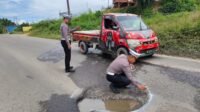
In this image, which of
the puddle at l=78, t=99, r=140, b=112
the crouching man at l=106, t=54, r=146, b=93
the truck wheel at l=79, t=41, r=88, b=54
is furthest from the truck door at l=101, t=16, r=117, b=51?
the puddle at l=78, t=99, r=140, b=112

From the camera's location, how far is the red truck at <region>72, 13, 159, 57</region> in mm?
10461

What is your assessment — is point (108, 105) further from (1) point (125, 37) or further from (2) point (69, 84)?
(1) point (125, 37)

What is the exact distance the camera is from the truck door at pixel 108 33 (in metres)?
11.0

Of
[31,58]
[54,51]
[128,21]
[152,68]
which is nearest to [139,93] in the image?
[152,68]

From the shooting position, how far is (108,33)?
1118cm

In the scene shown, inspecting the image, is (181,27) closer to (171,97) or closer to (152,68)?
(152,68)

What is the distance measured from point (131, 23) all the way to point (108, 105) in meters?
5.56

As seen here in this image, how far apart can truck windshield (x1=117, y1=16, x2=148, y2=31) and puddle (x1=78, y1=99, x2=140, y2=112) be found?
4774mm

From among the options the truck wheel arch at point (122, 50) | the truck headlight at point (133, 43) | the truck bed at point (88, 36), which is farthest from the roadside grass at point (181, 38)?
the truck bed at point (88, 36)

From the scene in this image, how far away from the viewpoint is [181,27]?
1377 cm

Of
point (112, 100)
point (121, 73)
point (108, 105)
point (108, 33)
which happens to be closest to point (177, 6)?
point (108, 33)

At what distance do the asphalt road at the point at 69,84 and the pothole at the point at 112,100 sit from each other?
0.25m

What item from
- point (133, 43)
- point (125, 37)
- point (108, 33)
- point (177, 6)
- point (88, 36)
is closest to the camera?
point (133, 43)

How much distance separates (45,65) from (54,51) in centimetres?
343
